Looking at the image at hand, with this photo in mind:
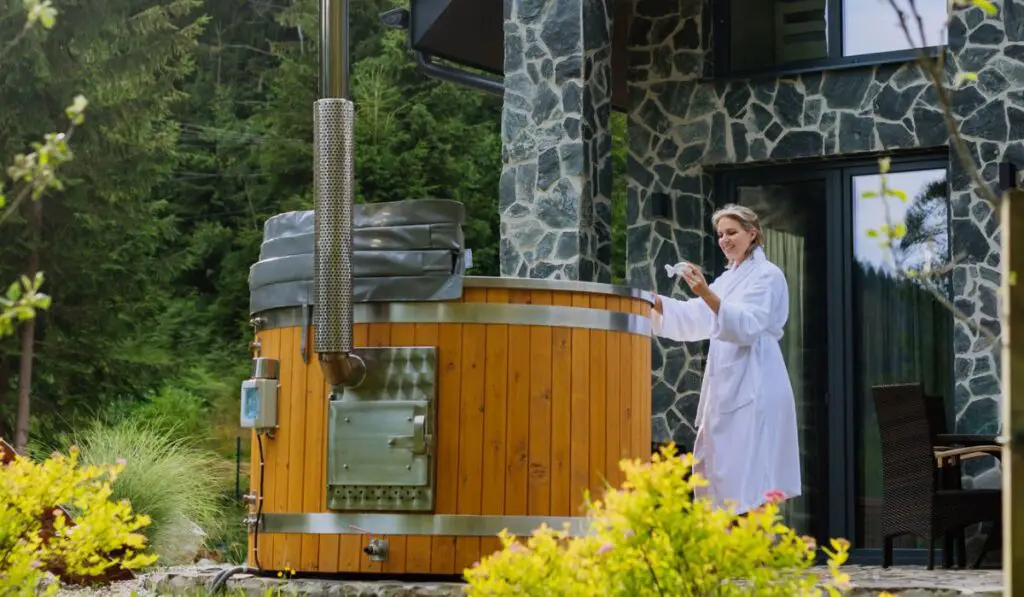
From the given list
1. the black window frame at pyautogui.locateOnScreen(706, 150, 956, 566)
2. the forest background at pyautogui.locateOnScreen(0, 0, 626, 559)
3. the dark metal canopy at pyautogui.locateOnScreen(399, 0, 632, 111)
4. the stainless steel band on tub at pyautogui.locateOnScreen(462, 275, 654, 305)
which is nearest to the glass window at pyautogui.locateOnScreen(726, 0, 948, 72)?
the black window frame at pyautogui.locateOnScreen(706, 150, 956, 566)

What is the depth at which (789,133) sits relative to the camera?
32.7 feet

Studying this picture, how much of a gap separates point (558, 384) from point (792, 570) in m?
2.12

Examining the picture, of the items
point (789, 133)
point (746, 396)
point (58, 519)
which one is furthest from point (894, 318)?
point (58, 519)

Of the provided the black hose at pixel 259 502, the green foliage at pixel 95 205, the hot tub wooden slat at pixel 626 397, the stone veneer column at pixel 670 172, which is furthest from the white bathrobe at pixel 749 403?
the green foliage at pixel 95 205

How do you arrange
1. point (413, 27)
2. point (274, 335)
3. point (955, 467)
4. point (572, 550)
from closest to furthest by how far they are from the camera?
point (572, 550) → point (274, 335) → point (955, 467) → point (413, 27)

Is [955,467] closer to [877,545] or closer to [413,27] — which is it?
[877,545]

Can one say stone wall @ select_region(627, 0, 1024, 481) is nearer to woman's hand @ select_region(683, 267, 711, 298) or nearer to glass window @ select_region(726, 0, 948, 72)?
glass window @ select_region(726, 0, 948, 72)

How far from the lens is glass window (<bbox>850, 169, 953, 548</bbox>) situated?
31.2 feet

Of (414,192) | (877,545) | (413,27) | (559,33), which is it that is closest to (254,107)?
(414,192)

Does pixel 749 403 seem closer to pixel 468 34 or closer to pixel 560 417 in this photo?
pixel 560 417

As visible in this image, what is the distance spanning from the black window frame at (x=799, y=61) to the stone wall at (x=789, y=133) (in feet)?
0.19

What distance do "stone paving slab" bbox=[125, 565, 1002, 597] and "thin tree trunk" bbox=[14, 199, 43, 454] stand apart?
11154mm

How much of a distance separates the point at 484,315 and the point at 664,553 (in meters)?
2.34

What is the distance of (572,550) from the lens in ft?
11.7
